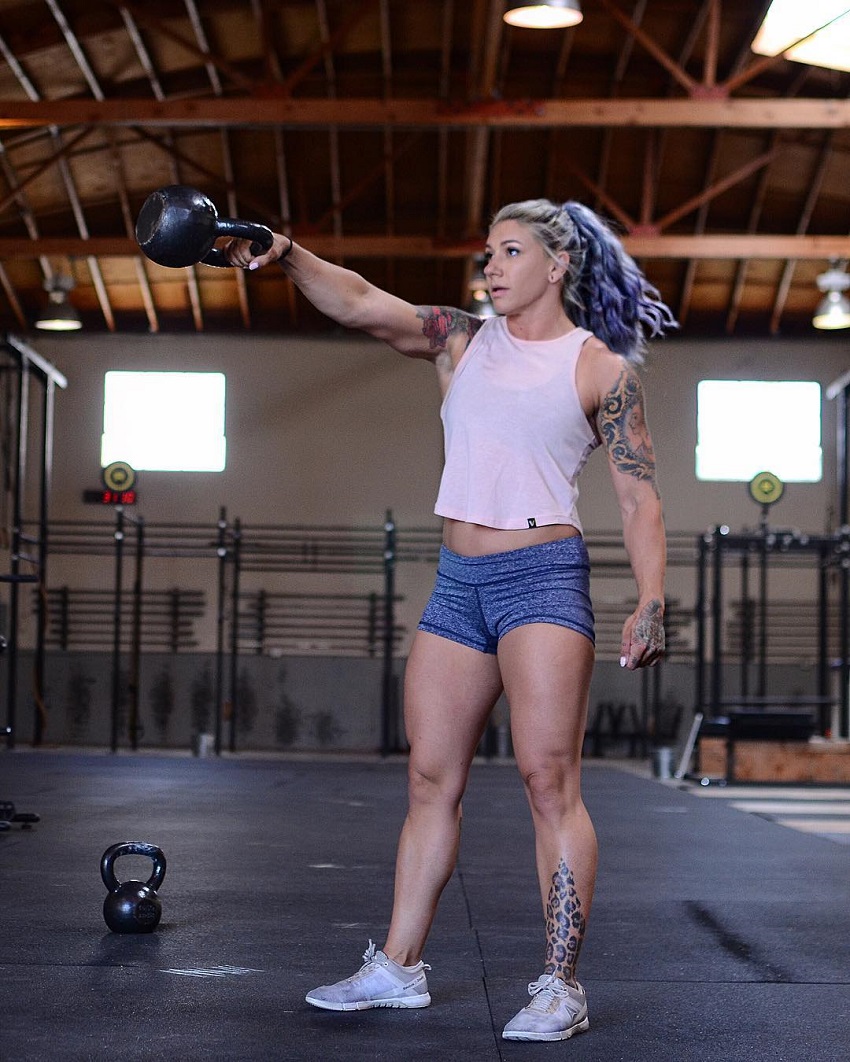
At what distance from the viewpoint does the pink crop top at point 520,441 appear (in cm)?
196

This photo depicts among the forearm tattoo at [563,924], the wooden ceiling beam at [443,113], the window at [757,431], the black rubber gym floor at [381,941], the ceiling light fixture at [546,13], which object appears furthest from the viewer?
the window at [757,431]

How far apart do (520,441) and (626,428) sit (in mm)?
158

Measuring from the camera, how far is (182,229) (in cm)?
189

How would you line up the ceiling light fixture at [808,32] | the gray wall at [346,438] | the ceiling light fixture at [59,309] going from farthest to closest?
the gray wall at [346,438]
the ceiling light fixture at [59,309]
the ceiling light fixture at [808,32]

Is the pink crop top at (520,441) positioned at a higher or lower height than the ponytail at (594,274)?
lower

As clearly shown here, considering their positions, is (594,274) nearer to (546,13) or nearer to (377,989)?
(377,989)

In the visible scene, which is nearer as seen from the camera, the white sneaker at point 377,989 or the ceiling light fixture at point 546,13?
the white sneaker at point 377,989

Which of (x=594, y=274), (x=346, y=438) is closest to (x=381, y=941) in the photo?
(x=594, y=274)

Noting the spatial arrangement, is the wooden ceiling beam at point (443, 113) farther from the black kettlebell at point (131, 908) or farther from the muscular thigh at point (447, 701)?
the muscular thigh at point (447, 701)

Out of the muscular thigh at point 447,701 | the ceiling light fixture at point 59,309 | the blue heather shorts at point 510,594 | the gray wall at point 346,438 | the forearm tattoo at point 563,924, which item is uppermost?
the ceiling light fixture at point 59,309

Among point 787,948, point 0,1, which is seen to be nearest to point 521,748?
point 787,948

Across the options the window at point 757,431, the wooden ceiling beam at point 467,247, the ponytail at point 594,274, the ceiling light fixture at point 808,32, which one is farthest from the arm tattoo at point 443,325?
the window at point 757,431

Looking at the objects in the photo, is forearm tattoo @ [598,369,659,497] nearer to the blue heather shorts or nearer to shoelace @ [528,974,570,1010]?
the blue heather shorts

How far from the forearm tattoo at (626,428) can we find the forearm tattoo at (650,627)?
189 mm
